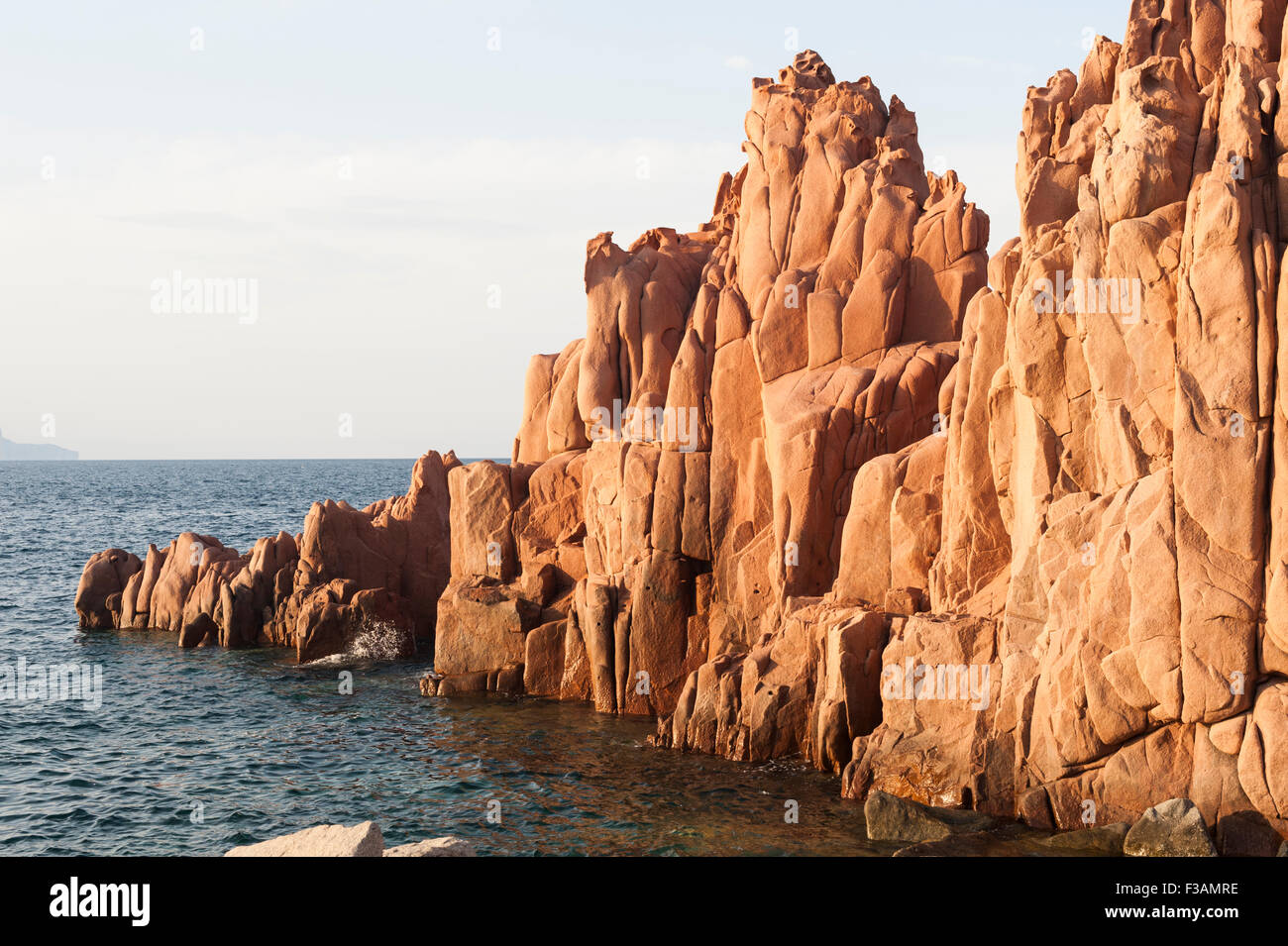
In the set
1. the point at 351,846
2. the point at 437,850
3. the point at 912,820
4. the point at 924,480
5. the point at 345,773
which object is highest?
the point at 924,480

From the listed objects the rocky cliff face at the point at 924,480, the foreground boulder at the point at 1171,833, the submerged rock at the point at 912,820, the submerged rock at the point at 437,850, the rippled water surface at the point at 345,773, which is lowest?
the rippled water surface at the point at 345,773

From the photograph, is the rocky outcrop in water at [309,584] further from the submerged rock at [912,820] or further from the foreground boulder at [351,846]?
the foreground boulder at [351,846]

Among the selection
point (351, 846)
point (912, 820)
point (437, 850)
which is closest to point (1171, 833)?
point (912, 820)

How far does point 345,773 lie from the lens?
31.3 meters

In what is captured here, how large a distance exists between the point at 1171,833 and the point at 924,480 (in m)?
12.6

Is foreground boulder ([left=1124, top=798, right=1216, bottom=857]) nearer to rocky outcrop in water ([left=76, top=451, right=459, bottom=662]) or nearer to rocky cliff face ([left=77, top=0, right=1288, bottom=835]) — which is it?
rocky cliff face ([left=77, top=0, right=1288, bottom=835])

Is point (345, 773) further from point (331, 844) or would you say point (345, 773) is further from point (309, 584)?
point (309, 584)

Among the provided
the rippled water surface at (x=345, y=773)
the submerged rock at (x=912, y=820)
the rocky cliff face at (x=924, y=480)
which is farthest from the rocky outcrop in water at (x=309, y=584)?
the submerged rock at (x=912, y=820)

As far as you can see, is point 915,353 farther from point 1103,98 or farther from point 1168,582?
point 1168,582

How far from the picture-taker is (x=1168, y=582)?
2156 centimetres

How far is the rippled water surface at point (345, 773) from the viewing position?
2592 centimetres

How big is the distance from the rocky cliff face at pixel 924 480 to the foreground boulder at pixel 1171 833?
0.95m

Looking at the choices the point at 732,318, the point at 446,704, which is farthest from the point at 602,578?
the point at 732,318

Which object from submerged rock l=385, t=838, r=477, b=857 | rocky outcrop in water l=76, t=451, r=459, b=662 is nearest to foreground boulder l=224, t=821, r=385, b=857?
submerged rock l=385, t=838, r=477, b=857
